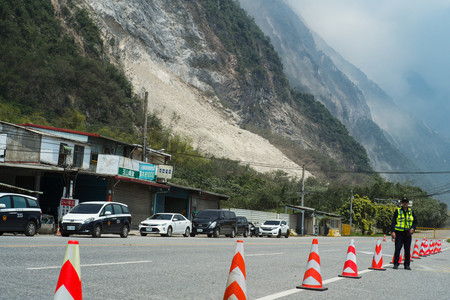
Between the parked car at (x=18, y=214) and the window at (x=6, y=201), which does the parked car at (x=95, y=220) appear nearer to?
the parked car at (x=18, y=214)

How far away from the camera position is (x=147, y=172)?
38.1m

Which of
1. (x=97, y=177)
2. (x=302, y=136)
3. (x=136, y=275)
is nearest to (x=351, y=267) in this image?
(x=136, y=275)

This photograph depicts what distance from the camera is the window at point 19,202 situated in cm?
1947

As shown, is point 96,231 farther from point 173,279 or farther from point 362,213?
point 362,213

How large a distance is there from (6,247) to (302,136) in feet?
467

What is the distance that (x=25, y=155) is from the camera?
35.1 m

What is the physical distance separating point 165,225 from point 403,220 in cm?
1800

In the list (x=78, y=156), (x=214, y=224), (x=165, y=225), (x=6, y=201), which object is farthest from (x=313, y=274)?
(x=78, y=156)

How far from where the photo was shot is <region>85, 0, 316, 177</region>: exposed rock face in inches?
4090

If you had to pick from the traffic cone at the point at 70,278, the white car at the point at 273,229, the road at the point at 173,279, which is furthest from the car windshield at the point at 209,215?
the traffic cone at the point at 70,278

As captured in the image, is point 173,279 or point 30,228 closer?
point 173,279

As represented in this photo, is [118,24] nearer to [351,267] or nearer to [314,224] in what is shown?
[314,224]

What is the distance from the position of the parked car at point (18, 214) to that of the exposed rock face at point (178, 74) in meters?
78.5

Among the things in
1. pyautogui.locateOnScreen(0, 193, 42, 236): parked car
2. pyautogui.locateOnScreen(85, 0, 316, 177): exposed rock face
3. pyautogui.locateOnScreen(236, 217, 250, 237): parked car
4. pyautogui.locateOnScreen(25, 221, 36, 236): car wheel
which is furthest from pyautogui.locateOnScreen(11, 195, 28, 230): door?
pyautogui.locateOnScreen(85, 0, 316, 177): exposed rock face
